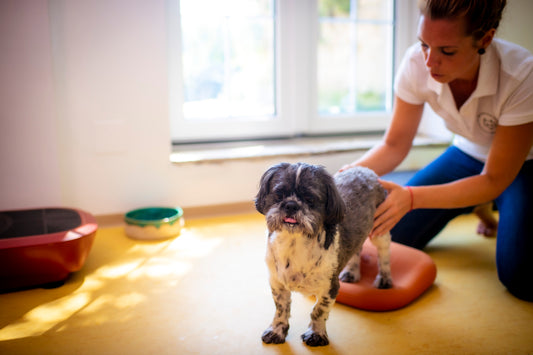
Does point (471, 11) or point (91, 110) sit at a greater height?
point (471, 11)

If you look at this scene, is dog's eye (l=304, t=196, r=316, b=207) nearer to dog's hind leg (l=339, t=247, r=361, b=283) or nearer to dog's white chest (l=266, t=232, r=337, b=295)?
dog's white chest (l=266, t=232, r=337, b=295)

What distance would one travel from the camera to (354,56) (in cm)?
425

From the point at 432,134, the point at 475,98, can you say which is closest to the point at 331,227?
the point at 475,98

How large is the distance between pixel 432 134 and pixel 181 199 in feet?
7.80

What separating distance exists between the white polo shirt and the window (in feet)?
5.29

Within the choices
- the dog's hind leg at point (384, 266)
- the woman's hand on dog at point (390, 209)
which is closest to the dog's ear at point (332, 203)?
the woman's hand on dog at point (390, 209)

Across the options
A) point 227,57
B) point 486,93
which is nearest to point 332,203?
point 486,93

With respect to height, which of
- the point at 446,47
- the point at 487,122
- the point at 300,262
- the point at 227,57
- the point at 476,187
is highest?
the point at 227,57

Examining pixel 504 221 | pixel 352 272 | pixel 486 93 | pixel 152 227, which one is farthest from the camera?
pixel 152 227

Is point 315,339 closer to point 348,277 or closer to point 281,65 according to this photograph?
point 348,277

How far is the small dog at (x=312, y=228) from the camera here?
1558 millimetres

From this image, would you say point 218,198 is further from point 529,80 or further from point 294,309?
point 529,80

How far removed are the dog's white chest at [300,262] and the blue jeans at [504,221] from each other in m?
1.12

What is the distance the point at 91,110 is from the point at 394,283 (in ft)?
7.36
